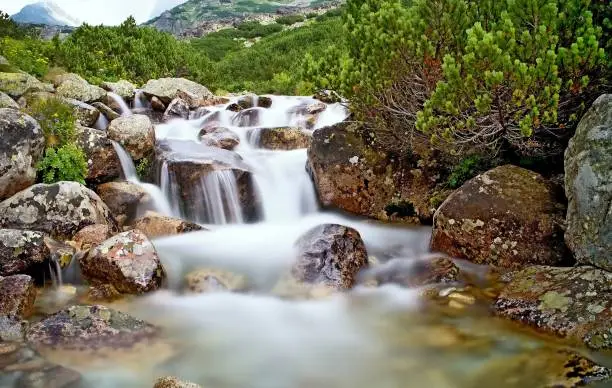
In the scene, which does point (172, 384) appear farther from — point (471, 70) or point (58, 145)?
point (58, 145)

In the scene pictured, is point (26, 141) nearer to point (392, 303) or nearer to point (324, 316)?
point (324, 316)

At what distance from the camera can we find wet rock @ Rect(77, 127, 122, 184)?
1078 centimetres

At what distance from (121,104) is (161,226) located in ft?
26.6

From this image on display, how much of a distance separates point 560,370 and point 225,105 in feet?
53.3

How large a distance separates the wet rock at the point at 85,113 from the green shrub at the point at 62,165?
268cm

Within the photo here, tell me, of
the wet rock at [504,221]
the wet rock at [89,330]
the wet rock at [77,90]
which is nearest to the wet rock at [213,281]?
the wet rock at [89,330]

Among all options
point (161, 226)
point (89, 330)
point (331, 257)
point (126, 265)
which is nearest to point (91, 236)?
point (161, 226)

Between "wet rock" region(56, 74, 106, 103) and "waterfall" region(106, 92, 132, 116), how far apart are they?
0.55 m

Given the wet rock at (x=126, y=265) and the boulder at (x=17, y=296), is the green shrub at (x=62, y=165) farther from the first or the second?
the boulder at (x=17, y=296)

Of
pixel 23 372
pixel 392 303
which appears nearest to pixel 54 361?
pixel 23 372

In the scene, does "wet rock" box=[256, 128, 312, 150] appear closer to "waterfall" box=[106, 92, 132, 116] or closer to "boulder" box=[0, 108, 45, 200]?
"waterfall" box=[106, 92, 132, 116]

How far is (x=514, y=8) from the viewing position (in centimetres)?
710

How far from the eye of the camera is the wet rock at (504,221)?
24.4 ft

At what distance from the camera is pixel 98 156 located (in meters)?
10.9
